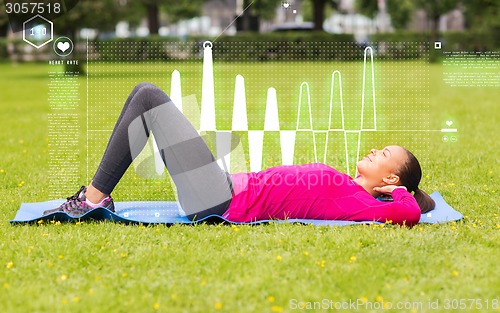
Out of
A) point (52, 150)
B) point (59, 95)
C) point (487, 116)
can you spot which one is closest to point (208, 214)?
point (52, 150)

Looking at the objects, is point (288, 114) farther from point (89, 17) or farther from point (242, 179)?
point (89, 17)

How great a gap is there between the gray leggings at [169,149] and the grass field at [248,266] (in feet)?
0.92

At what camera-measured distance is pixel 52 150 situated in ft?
29.3

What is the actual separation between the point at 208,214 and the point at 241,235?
1.09 feet

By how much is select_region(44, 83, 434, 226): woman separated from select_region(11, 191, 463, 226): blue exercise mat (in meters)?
0.10

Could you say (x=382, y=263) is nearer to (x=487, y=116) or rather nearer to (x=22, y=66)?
(x=487, y=116)

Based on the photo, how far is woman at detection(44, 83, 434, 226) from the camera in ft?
15.5

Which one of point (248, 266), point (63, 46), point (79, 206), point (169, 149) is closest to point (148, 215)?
point (79, 206)

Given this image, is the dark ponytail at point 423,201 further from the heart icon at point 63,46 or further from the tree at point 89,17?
the tree at point 89,17

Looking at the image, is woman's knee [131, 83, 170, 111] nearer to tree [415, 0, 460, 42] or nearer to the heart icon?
the heart icon

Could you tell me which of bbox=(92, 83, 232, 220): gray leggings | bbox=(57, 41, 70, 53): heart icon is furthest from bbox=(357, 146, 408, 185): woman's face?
bbox=(57, 41, 70, 53): heart icon

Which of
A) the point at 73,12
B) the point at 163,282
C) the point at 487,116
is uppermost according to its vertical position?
the point at 73,12

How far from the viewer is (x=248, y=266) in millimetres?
4121

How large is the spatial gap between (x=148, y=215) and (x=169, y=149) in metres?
0.65
